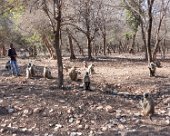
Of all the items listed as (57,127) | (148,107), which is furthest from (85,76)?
(57,127)

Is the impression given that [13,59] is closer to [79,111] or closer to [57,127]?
[79,111]

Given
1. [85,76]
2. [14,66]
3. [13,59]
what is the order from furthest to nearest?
[13,59], [14,66], [85,76]

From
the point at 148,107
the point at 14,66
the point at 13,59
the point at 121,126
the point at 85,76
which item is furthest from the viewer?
the point at 13,59

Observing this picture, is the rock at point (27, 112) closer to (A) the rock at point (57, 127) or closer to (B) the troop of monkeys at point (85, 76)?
(A) the rock at point (57, 127)

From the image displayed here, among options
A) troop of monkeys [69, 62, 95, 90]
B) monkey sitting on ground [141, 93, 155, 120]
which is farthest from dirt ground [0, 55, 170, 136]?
troop of monkeys [69, 62, 95, 90]

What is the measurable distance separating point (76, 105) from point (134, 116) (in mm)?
1793

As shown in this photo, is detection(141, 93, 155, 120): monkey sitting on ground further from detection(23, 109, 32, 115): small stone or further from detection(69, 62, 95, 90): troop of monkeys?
detection(69, 62, 95, 90): troop of monkeys

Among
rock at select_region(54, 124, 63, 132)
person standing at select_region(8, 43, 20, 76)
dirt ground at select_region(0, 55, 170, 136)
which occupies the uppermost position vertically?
person standing at select_region(8, 43, 20, 76)

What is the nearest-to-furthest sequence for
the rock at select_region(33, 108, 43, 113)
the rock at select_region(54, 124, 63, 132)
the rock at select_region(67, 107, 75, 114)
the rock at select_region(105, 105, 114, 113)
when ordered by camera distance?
the rock at select_region(54, 124, 63, 132), the rock at select_region(67, 107, 75, 114), the rock at select_region(33, 108, 43, 113), the rock at select_region(105, 105, 114, 113)

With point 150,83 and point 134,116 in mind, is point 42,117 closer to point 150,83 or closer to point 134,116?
point 134,116

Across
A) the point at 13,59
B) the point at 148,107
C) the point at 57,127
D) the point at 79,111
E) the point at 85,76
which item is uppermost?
the point at 13,59

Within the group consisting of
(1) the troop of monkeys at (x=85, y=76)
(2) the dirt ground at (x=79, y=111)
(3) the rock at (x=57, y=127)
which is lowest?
(3) the rock at (x=57, y=127)

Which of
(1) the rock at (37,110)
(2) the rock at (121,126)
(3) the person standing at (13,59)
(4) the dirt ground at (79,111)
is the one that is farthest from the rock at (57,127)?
(3) the person standing at (13,59)

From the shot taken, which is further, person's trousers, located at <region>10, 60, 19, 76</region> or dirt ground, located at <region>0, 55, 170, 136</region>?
person's trousers, located at <region>10, 60, 19, 76</region>
